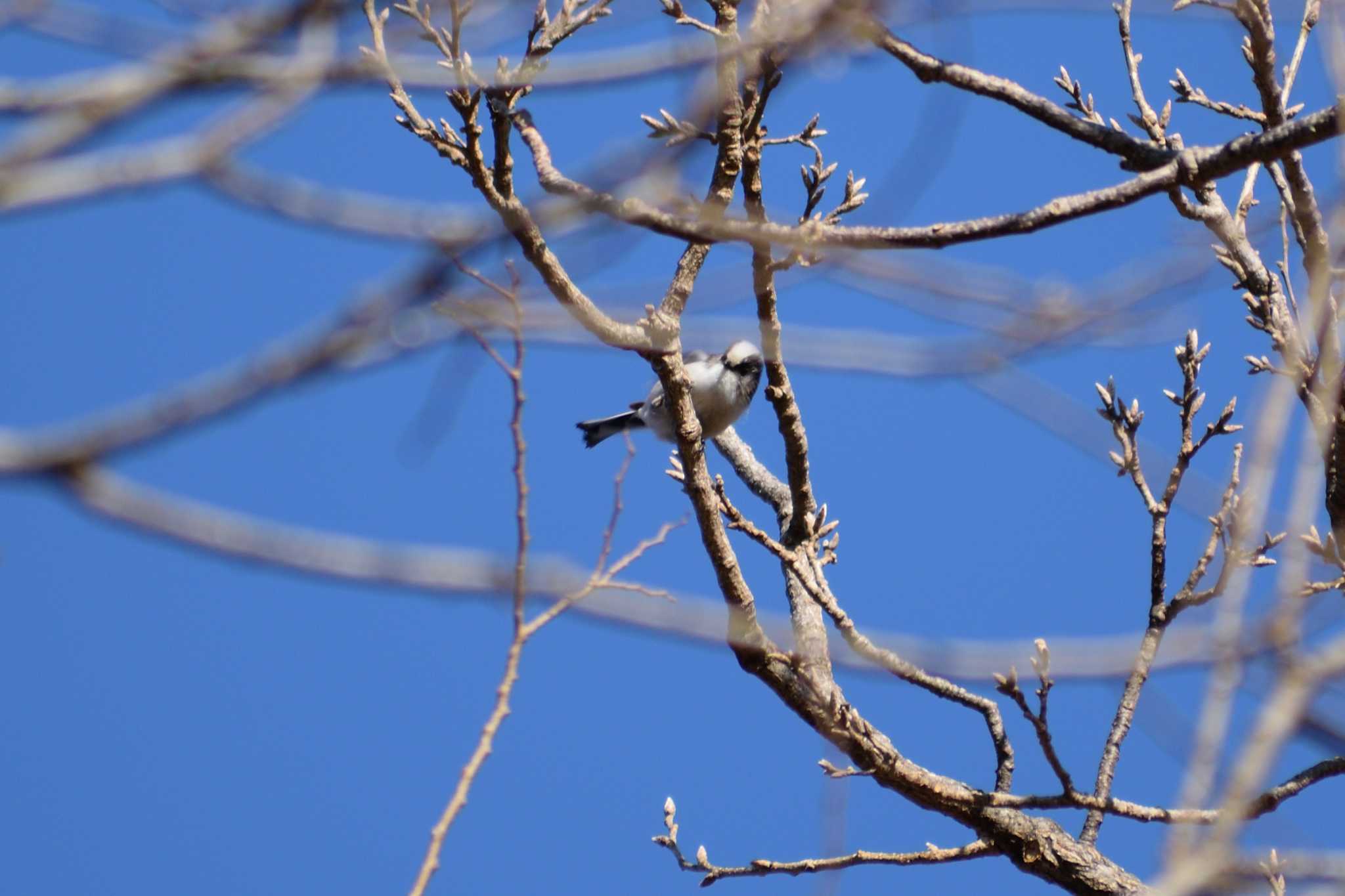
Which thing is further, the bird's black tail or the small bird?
the bird's black tail

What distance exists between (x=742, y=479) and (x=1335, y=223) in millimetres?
4253

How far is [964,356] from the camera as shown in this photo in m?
1.65

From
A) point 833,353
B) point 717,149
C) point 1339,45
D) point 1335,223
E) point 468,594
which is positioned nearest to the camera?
point 468,594

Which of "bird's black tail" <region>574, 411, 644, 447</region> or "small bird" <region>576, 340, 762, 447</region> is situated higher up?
"bird's black tail" <region>574, 411, 644, 447</region>

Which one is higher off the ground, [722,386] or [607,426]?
[607,426]

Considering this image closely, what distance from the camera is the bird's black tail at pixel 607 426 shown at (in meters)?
7.11

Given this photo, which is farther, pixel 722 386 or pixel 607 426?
pixel 607 426

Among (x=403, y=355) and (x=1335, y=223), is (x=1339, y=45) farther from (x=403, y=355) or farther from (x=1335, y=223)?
(x=403, y=355)

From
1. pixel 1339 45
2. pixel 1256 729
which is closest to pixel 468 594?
pixel 1256 729

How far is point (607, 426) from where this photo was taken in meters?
7.30

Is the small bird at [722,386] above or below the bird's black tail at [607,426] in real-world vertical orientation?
below

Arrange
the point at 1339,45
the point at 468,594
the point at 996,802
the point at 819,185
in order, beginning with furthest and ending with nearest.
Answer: the point at 819,185
the point at 996,802
the point at 1339,45
the point at 468,594

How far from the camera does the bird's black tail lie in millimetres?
7109

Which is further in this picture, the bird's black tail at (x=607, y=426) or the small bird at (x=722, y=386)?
the bird's black tail at (x=607, y=426)
